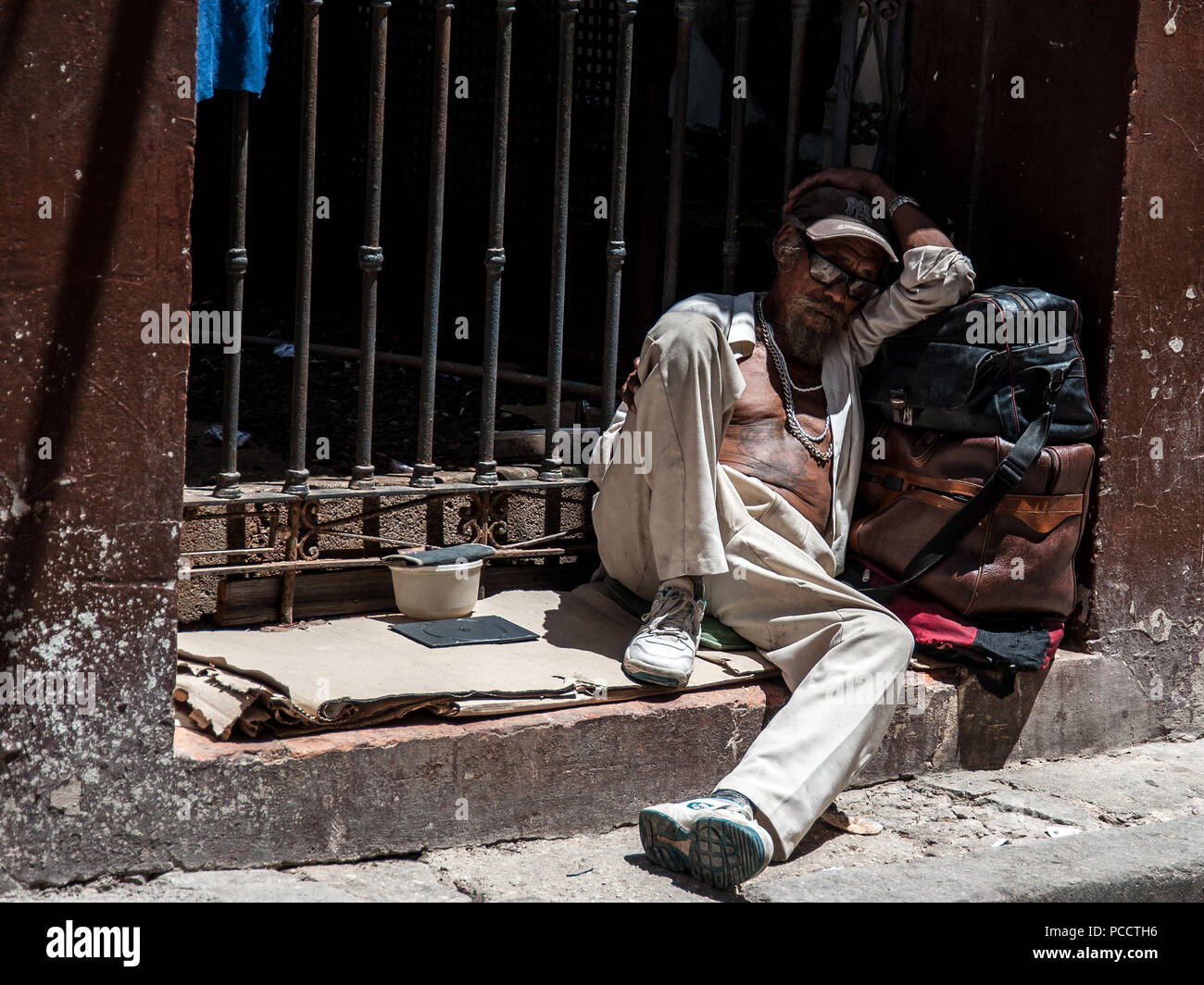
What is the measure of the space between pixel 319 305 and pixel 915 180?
4091 millimetres

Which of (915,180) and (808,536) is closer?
(808,536)

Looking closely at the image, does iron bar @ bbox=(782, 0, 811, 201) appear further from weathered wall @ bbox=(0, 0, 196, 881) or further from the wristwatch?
weathered wall @ bbox=(0, 0, 196, 881)

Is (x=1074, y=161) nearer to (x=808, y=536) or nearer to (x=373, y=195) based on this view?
(x=808, y=536)

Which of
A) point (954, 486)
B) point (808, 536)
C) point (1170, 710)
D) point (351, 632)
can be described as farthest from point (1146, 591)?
point (351, 632)

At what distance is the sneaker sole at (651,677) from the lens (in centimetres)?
346

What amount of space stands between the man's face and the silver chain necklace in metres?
0.05

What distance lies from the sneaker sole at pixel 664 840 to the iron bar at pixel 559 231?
1.19 m

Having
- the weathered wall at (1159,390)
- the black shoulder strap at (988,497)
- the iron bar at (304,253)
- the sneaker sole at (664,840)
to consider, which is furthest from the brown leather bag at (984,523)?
the iron bar at (304,253)

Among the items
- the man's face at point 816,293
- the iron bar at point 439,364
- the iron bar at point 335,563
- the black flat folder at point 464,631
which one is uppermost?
the man's face at point 816,293

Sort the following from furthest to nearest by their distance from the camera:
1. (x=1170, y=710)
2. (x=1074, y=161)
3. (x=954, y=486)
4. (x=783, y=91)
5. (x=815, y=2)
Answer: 1. (x=783, y=91)
2. (x=815, y=2)
3. (x=1170, y=710)
4. (x=1074, y=161)
5. (x=954, y=486)

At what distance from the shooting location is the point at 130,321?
282cm

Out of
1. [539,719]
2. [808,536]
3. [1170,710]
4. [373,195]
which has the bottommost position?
[1170,710]

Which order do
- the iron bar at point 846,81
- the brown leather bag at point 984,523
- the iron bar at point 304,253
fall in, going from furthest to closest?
the iron bar at point 846,81
the brown leather bag at point 984,523
the iron bar at point 304,253

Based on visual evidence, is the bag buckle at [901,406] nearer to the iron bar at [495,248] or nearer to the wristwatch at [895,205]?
the wristwatch at [895,205]
